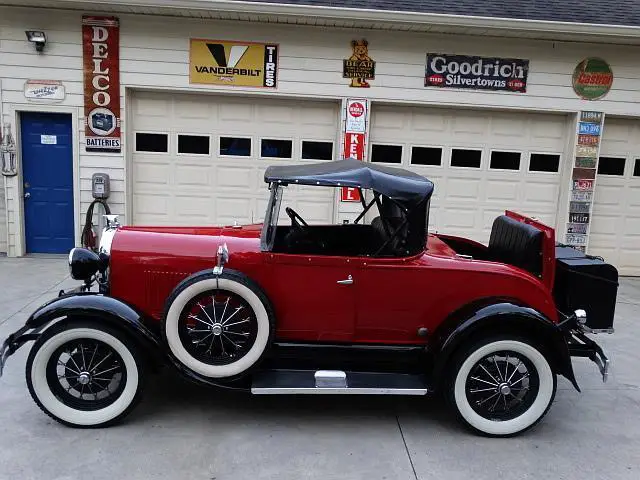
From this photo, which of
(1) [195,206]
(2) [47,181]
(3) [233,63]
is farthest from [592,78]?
(2) [47,181]

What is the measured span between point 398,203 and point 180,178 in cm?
535

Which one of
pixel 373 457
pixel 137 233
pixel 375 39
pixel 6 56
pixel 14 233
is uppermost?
pixel 375 39

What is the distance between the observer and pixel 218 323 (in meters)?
3.42

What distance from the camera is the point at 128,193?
8008mm

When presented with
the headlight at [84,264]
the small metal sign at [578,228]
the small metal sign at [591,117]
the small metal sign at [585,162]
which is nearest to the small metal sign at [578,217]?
the small metal sign at [578,228]

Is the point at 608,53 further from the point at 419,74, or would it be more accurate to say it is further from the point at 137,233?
the point at 137,233

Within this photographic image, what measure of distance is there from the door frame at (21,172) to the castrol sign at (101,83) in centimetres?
18

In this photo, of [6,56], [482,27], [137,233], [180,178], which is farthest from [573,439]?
[6,56]

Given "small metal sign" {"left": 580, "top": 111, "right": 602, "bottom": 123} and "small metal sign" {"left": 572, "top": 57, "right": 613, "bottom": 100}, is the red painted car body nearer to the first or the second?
"small metal sign" {"left": 580, "top": 111, "right": 602, "bottom": 123}

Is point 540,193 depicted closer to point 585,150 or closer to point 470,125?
point 585,150

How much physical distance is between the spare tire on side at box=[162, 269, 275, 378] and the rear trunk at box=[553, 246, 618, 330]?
2.21 meters

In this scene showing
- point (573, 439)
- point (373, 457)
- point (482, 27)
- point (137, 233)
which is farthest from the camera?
point (482, 27)

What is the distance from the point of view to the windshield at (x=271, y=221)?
11.9 feet

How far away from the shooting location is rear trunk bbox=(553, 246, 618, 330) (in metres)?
3.89
